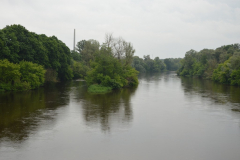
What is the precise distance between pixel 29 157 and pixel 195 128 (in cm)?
1033

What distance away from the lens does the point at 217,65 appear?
70000mm

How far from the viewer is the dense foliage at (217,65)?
5012 cm

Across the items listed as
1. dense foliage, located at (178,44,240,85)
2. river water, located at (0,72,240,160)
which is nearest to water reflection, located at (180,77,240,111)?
river water, located at (0,72,240,160)

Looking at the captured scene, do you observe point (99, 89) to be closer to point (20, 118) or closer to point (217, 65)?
point (20, 118)

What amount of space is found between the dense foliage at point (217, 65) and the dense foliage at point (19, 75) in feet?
127

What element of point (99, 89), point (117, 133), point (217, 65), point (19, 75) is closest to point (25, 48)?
point (19, 75)

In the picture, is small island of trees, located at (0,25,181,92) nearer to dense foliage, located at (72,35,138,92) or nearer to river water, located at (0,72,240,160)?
dense foliage, located at (72,35,138,92)

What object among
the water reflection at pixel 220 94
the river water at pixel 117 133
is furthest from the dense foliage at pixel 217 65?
the river water at pixel 117 133

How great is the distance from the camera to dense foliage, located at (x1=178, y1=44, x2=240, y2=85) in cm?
5012

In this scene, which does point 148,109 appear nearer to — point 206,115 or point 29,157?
point 206,115

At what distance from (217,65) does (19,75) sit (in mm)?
58169

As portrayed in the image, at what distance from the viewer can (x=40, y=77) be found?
37.8 meters

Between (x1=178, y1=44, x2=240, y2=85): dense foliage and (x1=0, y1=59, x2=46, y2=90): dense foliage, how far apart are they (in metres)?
38.7

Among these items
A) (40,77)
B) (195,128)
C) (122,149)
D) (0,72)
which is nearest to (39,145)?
(122,149)
